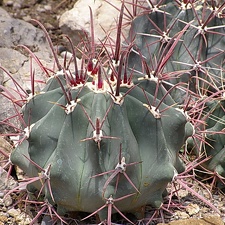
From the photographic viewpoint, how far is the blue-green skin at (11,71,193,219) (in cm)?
216

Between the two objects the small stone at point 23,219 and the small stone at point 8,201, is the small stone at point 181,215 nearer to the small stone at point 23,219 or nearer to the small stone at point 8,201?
the small stone at point 23,219

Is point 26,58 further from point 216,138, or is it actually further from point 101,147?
point 101,147

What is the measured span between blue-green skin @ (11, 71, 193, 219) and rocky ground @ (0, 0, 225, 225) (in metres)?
0.29

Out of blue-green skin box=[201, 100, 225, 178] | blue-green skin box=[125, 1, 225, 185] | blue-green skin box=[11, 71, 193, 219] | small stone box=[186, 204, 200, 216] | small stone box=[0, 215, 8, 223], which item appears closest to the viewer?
blue-green skin box=[11, 71, 193, 219]

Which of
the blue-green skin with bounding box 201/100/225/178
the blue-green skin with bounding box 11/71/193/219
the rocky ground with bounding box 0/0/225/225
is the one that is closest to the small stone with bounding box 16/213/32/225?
the rocky ground with bounding box 0/0/225/225

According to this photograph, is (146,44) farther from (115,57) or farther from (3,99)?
(3,99)

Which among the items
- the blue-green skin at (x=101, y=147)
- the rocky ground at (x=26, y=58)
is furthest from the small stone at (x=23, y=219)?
the blue-green skin at (x=101, y=147)

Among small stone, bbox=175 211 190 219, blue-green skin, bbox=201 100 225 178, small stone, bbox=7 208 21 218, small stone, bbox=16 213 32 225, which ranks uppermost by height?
blue-green skin, bbox=201 100 225 178

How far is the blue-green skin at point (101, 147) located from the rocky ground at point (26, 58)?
0.29 metres

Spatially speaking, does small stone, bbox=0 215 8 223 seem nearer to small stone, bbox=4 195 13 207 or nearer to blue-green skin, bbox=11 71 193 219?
small stone, bbox=4 195 13 207

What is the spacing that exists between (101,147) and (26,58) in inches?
64.8

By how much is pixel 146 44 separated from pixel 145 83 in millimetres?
573

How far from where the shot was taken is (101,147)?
216cm

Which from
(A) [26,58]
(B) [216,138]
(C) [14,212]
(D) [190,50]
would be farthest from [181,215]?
(A) [26,58]
